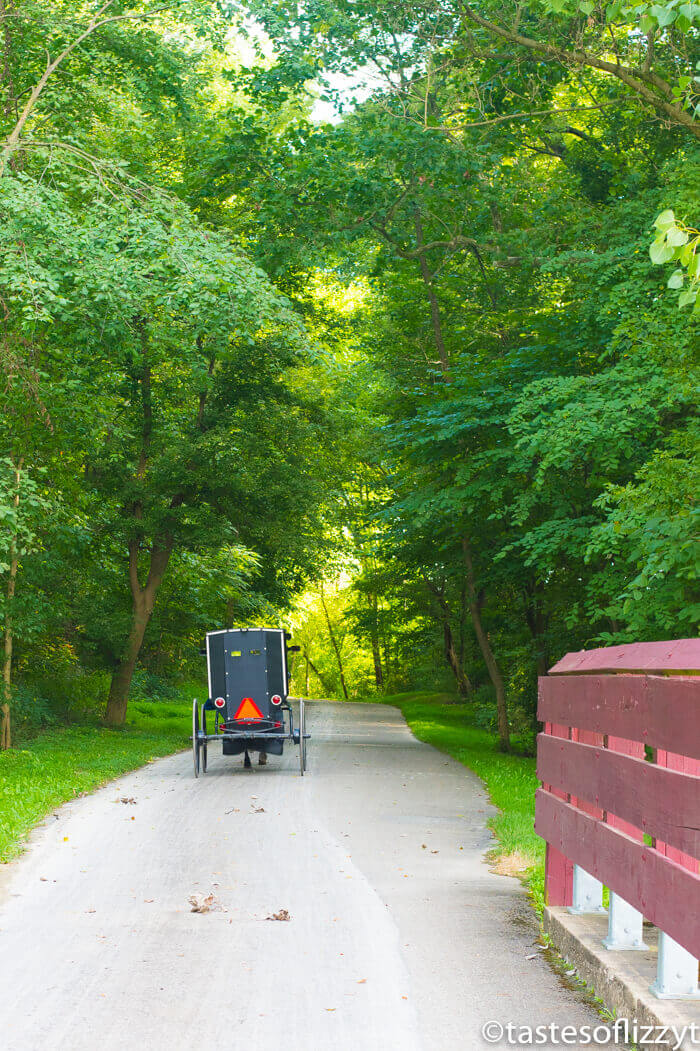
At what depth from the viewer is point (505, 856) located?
→ 29.8 ft

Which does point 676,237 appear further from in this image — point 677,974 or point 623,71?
point 623,71

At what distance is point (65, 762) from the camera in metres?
16.8

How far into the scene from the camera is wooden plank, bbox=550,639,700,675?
12.4 feet

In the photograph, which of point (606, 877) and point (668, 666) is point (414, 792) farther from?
point (668, 666)

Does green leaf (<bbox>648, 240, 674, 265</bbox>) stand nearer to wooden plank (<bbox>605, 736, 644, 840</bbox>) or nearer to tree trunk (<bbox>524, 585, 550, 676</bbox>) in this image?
wooden plank (<bbox>605, 736, 644, 840</bbox>)

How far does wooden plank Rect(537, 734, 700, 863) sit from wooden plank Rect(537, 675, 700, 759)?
0.11m

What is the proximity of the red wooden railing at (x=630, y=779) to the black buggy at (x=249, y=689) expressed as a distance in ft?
33.8

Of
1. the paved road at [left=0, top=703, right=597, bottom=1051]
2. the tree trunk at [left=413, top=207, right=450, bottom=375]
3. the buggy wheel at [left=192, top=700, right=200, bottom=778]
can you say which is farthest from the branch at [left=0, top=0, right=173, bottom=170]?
the paved road at [left=0, top=703, right=597, bottom=1051]

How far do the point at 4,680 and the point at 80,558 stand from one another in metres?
5.66

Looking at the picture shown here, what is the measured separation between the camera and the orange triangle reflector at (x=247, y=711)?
53.0ft

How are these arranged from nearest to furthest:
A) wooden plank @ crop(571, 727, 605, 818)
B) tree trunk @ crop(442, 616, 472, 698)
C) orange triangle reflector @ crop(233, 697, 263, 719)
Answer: wooden plank @ crop(571, 727, 605, 818), orange triangle reflector @ crop(233, 697, 263, 719), tree trunk @ crop(442, 616, 472, 698)

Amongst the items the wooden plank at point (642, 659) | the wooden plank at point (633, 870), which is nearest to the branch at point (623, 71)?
the wooden plank at point (642, 659)

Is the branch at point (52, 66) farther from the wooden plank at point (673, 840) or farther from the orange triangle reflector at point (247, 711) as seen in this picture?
the wooden plank at point (673, 840)

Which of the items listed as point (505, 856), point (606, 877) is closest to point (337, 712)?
point (505, 856)
